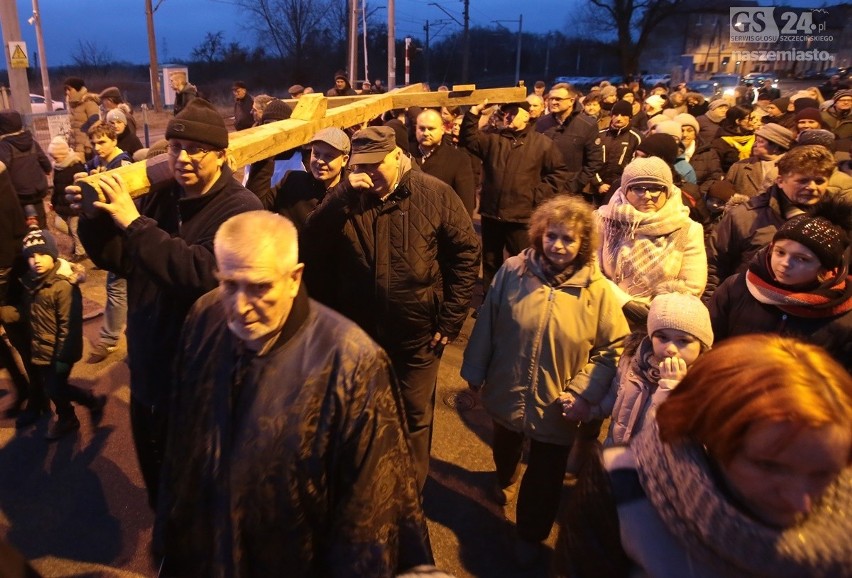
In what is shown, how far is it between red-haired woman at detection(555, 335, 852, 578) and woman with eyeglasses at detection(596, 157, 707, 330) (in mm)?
2133

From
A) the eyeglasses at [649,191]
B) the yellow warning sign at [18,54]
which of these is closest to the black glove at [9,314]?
the eyeglasses at [649,191]

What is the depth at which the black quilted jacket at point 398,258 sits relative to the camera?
3.16 m

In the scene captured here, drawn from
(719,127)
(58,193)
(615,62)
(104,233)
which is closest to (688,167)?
(719,127)

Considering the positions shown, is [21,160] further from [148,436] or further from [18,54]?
[148,436]

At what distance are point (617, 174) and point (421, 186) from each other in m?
4.24

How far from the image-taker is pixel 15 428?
4.25 metres

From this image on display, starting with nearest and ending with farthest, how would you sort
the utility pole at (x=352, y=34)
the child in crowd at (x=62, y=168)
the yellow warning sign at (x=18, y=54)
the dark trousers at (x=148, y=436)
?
the dark trousers at (x=148, y=436), the child in crowd at (x=62, y=168), the yellow warning sign at (x=18, y=54), the utility pole at (x=352, y=34)

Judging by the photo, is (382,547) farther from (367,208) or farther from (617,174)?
(617,174)

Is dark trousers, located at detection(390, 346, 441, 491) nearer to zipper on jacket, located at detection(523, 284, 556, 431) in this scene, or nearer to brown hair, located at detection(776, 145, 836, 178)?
zipper on jacket, located at detection(523, 284, 556, 431)

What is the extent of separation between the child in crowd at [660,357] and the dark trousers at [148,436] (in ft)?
6.78

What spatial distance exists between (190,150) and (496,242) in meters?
3.88

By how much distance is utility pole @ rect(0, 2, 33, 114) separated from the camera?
32.3ft

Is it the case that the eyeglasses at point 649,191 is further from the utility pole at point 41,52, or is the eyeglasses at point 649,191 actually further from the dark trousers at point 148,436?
the utility pole at point 41,52

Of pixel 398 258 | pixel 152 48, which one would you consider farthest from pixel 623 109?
pixel 152 48
